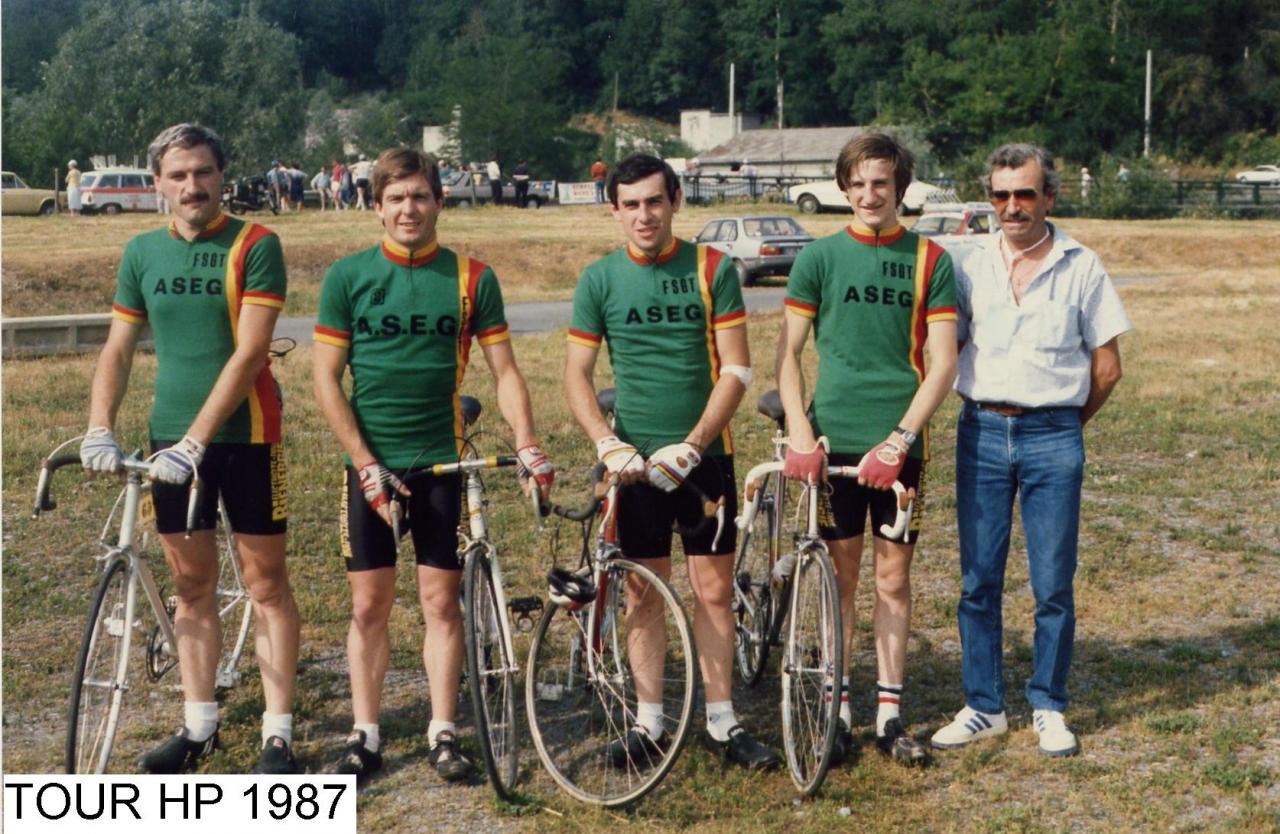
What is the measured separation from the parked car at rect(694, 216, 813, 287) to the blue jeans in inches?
1023

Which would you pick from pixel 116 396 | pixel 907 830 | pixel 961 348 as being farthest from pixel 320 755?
pixel 961 348

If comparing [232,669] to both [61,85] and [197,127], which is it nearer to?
[197,127]

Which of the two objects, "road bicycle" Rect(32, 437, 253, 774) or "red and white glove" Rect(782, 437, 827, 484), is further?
"red and white glove" Rect(782, 437, 827, 484)

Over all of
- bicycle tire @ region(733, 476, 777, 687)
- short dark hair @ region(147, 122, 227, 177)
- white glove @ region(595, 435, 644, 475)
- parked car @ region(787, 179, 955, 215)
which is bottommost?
bicycle tire @ region(733, 476, 777, 687)

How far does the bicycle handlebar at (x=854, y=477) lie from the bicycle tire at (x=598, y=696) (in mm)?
442

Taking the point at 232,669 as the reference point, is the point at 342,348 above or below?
above

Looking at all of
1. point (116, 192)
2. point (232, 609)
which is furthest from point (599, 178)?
point (232, 609)

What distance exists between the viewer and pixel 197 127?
5539mm

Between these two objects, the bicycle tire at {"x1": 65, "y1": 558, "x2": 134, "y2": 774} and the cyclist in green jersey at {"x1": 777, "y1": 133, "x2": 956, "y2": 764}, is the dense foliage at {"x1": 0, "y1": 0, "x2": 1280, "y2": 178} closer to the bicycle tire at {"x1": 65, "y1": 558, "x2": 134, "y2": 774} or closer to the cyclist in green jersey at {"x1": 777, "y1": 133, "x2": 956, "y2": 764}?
the bicycle tire at {"x1": 65, "y1": 558, "x2": 134, "y2": 774}

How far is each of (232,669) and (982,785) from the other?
3100mm

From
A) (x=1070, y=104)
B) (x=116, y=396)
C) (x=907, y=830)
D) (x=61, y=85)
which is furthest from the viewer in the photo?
(x=1070, y=104)

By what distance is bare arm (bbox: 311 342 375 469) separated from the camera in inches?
216

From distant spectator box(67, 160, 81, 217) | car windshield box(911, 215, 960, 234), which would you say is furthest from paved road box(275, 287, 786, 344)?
distant spectator box(67, 160, 81, 217)

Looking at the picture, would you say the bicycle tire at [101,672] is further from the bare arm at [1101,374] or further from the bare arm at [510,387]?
the bare arm at [1101,374]
